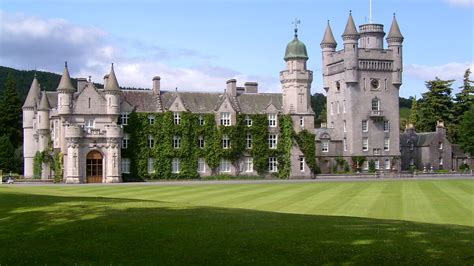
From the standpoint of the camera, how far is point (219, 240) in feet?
52.7

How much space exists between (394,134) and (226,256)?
241 ft

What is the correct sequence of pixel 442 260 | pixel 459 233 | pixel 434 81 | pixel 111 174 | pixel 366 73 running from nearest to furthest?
pixel 442 260
pixel 459 233
pixel 111 174
pixel 366 73
pixel 434 81

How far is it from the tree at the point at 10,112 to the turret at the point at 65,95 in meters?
25.1

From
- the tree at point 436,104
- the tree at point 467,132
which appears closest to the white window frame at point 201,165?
the tree at point 467,132

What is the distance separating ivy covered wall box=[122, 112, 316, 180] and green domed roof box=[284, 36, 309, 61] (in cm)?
713

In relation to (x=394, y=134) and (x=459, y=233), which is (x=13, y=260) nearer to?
(x=459, y=233)

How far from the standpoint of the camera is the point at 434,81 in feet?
330

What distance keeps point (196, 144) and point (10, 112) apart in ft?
105

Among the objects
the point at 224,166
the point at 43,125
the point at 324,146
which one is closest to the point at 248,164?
the point at 224,166

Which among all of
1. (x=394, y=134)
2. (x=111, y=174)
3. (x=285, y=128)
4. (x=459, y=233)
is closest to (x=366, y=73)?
(x=394, y=134)

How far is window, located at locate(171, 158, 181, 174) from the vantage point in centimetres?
7047

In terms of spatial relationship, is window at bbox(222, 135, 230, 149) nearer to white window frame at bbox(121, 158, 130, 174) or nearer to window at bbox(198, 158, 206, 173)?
window at bbox(198, 158, 206, 173)

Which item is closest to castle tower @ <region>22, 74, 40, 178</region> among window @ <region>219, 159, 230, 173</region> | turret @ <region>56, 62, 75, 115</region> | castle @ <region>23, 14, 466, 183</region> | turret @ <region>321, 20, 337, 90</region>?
castle @ <region>23, 14, 466, 183</region>

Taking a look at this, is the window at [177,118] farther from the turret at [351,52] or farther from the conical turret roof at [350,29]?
the conical turret roof at [350,29]
